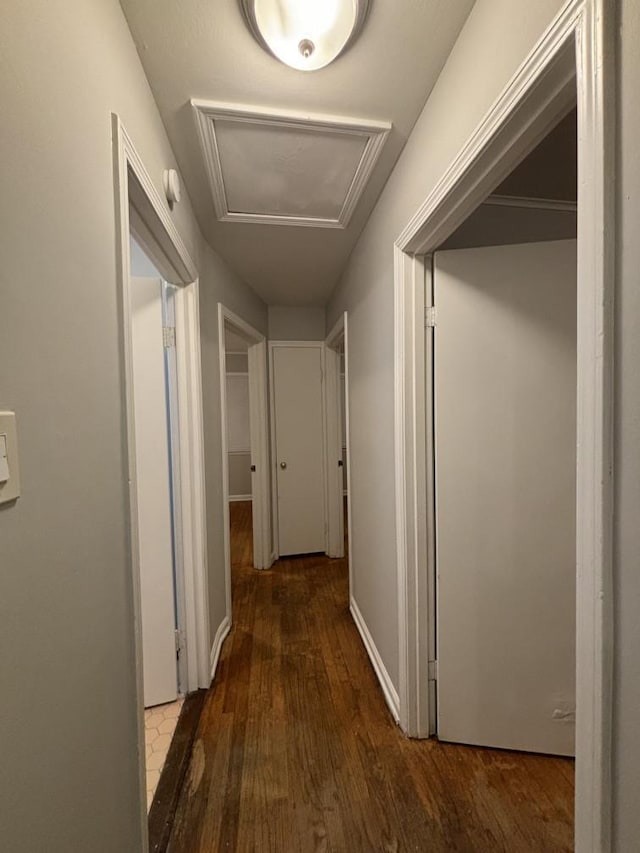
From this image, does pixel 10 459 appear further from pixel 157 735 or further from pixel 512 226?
pixel 512 226

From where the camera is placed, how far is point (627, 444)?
0.51m

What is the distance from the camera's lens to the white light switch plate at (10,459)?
1.51 ft

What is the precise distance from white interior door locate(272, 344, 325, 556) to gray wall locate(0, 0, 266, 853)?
7.76 feet

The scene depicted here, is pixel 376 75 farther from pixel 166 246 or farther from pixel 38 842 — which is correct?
pixel 38 842

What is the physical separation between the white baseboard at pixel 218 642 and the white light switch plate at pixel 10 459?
169cm

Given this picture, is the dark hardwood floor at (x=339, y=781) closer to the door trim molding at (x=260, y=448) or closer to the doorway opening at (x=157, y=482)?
the doorway opening at (x=157, y=482)

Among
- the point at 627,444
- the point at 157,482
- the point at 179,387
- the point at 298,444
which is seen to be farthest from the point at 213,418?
the point at 627,444

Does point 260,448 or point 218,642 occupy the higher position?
point 260,448

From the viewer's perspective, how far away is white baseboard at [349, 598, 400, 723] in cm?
153

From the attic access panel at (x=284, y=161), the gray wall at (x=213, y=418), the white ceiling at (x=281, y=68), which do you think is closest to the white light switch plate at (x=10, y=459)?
the white ceiling at (x=281, y=68)

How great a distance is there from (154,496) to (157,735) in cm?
102

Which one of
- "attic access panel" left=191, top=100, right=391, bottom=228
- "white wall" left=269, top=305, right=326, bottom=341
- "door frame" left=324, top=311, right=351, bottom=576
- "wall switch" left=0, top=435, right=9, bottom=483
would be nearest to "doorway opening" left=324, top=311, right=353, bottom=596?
"door frame" left=324, top=311, right=351, bottom=576

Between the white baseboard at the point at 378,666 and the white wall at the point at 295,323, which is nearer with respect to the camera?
the white baseboard at the point at 378,666

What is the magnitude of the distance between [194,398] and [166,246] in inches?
25.5
